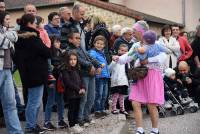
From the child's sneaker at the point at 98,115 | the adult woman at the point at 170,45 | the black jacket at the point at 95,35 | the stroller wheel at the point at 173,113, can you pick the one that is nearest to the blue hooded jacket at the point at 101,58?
the black jacket at the point at 95,35

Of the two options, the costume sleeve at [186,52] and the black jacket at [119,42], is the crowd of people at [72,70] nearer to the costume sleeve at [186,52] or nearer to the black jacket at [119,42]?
the black jacket at [119,42]

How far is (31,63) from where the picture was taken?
7.57 m

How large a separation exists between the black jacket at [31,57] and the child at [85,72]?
0.78m

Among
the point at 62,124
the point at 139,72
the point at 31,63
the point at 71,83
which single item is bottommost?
the point at 62,124

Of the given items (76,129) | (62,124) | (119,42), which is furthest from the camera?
(119,42)

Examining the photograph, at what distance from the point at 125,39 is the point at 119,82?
99cm

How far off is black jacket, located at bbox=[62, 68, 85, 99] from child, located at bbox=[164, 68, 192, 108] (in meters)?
3.23

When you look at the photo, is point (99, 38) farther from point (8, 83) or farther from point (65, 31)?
point (8, 83)

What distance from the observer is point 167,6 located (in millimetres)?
27281

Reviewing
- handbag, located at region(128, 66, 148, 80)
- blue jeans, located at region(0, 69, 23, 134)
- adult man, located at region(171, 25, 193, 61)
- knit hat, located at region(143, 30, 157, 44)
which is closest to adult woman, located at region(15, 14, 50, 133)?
blue jeans, located at region(0, 69, 23, 134)

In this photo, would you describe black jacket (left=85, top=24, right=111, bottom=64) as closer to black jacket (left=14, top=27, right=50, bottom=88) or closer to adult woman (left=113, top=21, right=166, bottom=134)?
adult woman (left=113, top=21, right=166, bottom=134)

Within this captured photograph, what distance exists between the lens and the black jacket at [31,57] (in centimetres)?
754

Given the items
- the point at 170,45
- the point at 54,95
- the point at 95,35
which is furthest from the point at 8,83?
the point at 170,45

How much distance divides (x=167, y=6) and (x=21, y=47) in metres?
20.6
